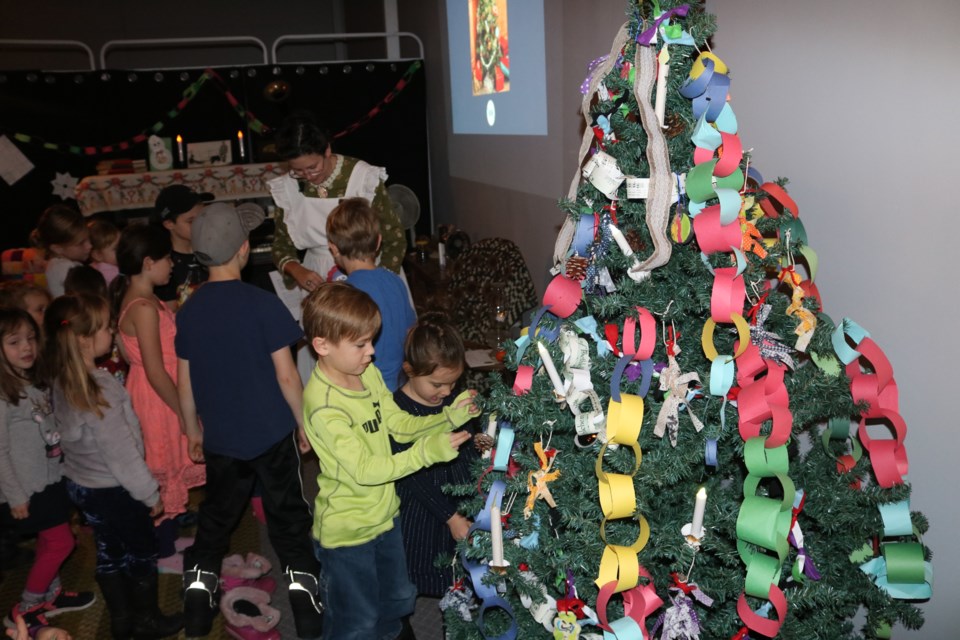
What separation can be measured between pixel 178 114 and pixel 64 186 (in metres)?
1.02

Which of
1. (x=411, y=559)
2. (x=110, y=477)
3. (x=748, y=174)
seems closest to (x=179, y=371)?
(x=110, y=477)

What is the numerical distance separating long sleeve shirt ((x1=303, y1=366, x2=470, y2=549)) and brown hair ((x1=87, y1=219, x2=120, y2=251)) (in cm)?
207

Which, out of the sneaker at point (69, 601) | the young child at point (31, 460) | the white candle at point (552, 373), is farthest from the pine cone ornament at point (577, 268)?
the sneaker at point (69, 601)

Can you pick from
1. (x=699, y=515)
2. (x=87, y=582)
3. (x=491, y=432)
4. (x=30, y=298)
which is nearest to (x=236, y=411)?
(x=491, y=432)

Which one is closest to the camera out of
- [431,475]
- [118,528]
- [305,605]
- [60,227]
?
[431,475]

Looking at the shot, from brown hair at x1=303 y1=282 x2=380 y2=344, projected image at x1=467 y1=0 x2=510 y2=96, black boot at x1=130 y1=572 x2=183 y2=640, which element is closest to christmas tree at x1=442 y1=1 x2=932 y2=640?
brown hair at x1=303 y1=282 x2=380 y2=344

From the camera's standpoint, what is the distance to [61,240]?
3.40 m

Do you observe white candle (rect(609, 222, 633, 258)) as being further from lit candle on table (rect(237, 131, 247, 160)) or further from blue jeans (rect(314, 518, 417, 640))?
lit candle on table (rect(237, 131, 247, 160))

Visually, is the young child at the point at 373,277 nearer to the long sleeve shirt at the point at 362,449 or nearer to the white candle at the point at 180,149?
the long sleeve shirt at the point at 362,449

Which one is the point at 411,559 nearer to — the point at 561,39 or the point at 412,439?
the point at 412,439

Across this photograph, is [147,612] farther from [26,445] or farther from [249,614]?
[26,445]

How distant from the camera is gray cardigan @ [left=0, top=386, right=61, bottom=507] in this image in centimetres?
241

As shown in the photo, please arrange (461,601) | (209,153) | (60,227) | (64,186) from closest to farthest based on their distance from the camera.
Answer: (461,601) → (60,227) → (64,186) → (209,153)

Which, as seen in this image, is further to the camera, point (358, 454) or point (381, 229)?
point (381, 229)
